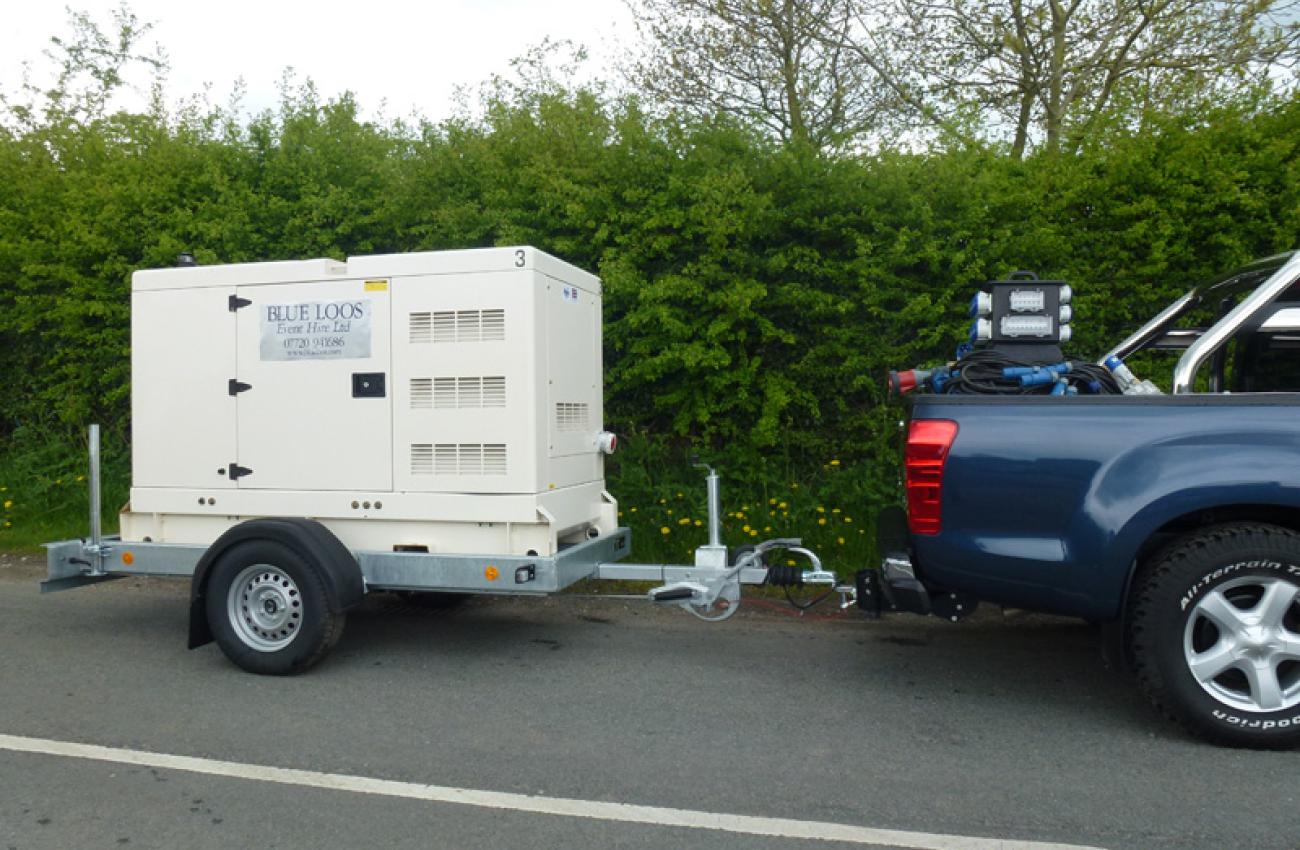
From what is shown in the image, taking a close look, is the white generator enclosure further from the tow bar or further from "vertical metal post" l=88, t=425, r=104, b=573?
the tow bar

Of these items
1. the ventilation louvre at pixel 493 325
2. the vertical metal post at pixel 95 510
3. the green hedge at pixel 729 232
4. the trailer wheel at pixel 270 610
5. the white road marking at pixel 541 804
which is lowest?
the white road marking at pixel 541 804

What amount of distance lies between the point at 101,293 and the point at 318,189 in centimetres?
253

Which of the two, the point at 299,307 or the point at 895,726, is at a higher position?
the point at 299,307

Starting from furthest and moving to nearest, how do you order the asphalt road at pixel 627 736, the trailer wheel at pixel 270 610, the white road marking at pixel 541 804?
the trailer wheel at pixel 270 610 < the asphalt road at pixel 627 736 < the white road marking at pixel 541 804

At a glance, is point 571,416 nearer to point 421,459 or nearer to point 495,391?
point 495,391

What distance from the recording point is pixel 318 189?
918cm

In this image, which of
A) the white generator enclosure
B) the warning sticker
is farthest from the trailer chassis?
the warning sticker

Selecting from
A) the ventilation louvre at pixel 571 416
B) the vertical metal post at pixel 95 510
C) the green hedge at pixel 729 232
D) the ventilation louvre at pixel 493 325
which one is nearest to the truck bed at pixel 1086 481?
the ventilation louvre at pixel 571 416

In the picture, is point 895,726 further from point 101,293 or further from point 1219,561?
point 101,293

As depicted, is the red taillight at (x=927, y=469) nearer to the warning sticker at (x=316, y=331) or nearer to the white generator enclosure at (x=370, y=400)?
the white generator enclosure at (x=370, y=400)

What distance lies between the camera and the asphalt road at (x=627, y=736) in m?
3.44

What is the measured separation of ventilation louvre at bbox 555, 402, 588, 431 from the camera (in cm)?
552

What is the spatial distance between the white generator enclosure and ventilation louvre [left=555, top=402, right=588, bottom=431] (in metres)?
0.01

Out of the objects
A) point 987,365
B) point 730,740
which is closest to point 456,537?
point 730,740
